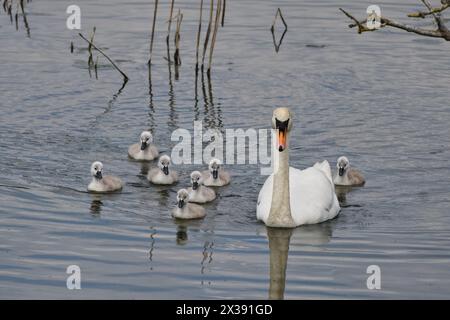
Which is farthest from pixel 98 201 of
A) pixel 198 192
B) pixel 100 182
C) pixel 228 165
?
pixel 228 165

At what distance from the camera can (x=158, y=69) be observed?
24172 millimetres

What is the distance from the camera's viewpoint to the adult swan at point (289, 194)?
14602 millimetres

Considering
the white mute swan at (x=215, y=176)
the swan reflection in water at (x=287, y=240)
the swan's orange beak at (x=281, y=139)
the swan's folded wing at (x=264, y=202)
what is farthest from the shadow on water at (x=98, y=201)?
the swan's orange beak at (x=281, y=139)

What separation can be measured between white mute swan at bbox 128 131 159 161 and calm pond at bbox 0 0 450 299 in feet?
0.62

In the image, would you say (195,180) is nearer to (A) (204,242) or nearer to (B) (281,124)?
(A) (204,242)

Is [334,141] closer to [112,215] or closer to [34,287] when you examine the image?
[112,215]

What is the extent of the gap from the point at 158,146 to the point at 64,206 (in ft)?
13.0

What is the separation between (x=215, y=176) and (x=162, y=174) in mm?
800

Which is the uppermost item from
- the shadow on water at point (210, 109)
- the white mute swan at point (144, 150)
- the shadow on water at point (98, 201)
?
the shadow on water at point (210, 109)

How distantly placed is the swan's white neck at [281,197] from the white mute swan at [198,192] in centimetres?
165

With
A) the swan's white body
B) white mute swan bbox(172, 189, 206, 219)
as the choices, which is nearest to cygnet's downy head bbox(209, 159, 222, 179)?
the swan's white body

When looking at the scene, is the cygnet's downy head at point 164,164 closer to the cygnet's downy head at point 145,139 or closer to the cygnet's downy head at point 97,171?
the cygnet's downy head at point 97,171

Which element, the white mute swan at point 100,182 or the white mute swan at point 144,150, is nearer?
the white mute swan at point 100,182
